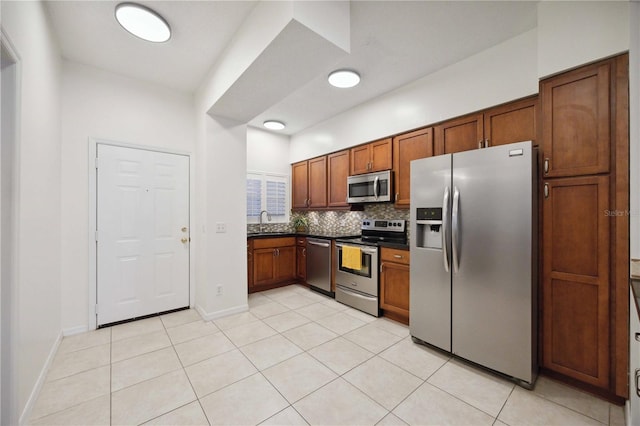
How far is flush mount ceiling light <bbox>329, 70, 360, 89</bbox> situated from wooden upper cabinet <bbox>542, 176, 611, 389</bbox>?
204 cm

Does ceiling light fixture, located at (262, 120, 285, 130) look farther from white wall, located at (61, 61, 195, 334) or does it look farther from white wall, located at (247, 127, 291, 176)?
white wall, located at (61, 61, 195, 334)

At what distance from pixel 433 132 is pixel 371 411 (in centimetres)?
269

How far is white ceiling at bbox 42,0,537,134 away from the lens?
1979 mm

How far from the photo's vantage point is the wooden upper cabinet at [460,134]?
2570mm

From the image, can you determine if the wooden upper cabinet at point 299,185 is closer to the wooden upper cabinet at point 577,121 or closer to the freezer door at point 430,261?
the freezer door at point 430,261

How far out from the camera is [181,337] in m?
2.58

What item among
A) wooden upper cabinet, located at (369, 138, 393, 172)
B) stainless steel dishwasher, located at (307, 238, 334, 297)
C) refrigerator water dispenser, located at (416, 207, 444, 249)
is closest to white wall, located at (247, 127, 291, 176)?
stainless steel dishwasher, located at (307, 238, 334, 297)

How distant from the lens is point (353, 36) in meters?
2.26

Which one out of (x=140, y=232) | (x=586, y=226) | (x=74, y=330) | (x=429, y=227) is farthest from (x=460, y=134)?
(x=74, y=330)

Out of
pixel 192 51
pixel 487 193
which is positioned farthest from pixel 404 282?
pixel 192 51

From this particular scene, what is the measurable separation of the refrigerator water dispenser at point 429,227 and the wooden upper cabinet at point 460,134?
2.74 feet

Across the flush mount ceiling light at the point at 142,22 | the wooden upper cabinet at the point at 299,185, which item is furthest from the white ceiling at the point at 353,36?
the wooden upper cabinet at the point at 299,185

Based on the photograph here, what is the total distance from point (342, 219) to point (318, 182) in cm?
76

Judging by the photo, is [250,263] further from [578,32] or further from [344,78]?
[578,32]
